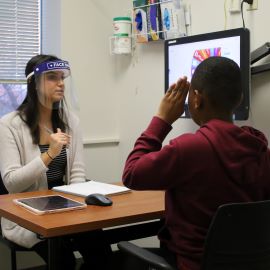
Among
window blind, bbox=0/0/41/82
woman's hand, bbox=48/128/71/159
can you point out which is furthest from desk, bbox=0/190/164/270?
window blind, bbox=0/0/41/82

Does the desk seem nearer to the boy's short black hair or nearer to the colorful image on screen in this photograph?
the boy's short black hair

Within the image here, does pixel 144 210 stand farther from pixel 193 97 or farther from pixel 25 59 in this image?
pixel 25 59

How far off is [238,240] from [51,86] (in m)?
1.44

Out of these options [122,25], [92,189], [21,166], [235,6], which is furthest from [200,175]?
[122,25]

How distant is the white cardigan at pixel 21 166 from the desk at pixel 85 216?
25 cm

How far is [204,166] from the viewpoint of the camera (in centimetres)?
126

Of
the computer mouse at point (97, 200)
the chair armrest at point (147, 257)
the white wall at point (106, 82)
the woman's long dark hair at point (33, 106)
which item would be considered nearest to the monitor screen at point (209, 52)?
the white wall at point (106, 82)

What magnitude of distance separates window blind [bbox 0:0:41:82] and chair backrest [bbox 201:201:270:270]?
2346mm

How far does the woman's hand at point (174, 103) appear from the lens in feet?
4.79

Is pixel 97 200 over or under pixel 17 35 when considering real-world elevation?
under

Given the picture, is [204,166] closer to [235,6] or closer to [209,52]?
[209,52]

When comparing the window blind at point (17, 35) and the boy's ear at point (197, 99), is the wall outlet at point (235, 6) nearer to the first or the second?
the boy's ear at point (197, 99)

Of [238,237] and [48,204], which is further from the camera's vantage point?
[48,204]

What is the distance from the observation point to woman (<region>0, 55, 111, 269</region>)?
2072 mm
